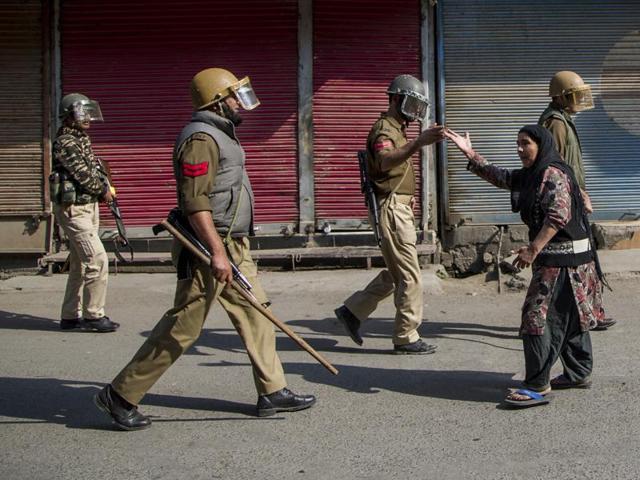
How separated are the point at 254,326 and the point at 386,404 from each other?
3.05 ft

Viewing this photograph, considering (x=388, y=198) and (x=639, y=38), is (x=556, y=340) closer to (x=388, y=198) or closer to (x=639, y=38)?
(x=388, y=198)

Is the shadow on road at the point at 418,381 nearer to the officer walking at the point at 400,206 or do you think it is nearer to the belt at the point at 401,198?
the officer walking at the point at 400,206

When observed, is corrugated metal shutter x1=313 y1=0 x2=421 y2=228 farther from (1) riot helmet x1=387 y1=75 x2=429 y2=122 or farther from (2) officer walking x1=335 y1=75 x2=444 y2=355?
(1) riot helmet x1=387 y1=75 x2=429 y2=122

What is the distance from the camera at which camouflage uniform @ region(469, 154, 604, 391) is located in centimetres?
511

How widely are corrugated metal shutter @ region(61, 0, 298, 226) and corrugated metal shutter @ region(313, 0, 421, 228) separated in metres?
0.29

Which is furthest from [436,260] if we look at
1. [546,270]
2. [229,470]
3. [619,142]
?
[229,470]

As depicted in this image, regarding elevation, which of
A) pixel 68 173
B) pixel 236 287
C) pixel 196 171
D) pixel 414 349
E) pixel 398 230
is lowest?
pixel 414 349

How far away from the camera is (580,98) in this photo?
22.5ft

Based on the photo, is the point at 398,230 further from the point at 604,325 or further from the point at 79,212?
the point at 79,212

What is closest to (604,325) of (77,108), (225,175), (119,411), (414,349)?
(414,349)

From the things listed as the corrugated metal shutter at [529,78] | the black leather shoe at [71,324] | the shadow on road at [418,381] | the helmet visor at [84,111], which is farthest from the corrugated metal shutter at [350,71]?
the shadow on road at [418,381]

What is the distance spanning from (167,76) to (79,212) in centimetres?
272

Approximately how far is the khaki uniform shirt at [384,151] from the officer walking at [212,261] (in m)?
1.45

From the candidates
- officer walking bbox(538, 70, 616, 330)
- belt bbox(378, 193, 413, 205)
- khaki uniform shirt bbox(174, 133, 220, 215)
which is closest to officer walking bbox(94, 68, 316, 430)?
khaki uniform shirt bbox(174, 133, 220, 215)
